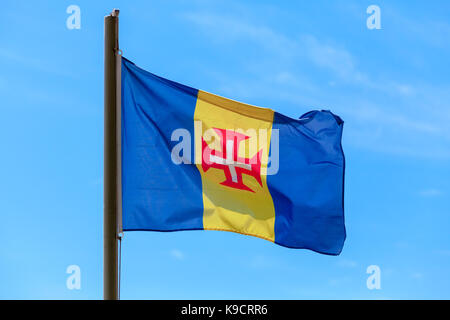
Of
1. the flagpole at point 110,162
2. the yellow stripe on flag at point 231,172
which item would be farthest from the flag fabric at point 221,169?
the flagpole at point 110,162

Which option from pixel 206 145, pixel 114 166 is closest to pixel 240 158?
pixel 206 145

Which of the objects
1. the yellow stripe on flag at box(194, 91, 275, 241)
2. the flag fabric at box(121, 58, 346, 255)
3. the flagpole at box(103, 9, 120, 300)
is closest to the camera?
the flagpole at box(103, 9, 120, 300)

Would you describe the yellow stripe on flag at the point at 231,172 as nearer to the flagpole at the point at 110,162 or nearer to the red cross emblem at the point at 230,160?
the red cross emblem at the point at 230,160

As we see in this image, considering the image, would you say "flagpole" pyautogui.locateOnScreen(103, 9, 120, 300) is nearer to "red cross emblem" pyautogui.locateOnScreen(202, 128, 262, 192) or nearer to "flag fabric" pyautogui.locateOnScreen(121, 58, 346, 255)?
"flag fabric" pyautogui.locateOnScreen(121, 58, 346, 255)

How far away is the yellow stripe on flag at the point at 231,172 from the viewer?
10.2m

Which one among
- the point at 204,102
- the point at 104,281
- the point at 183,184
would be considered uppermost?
the point at 204,102

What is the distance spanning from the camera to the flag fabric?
10008 mm

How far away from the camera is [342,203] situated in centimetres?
1076

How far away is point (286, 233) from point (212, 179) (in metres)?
1.29

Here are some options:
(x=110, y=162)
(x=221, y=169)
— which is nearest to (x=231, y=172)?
(x=221, y=169)

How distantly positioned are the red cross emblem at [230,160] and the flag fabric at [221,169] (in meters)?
0.01

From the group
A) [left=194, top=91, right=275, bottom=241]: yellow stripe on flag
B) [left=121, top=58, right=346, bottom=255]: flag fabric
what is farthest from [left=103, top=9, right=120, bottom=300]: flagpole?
[left=194, top=91, right=275, bottom=241]: yellow stripe on flag

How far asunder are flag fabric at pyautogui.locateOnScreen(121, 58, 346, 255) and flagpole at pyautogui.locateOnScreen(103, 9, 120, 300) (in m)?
0.65

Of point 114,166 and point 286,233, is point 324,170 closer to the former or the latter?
point 286,233
